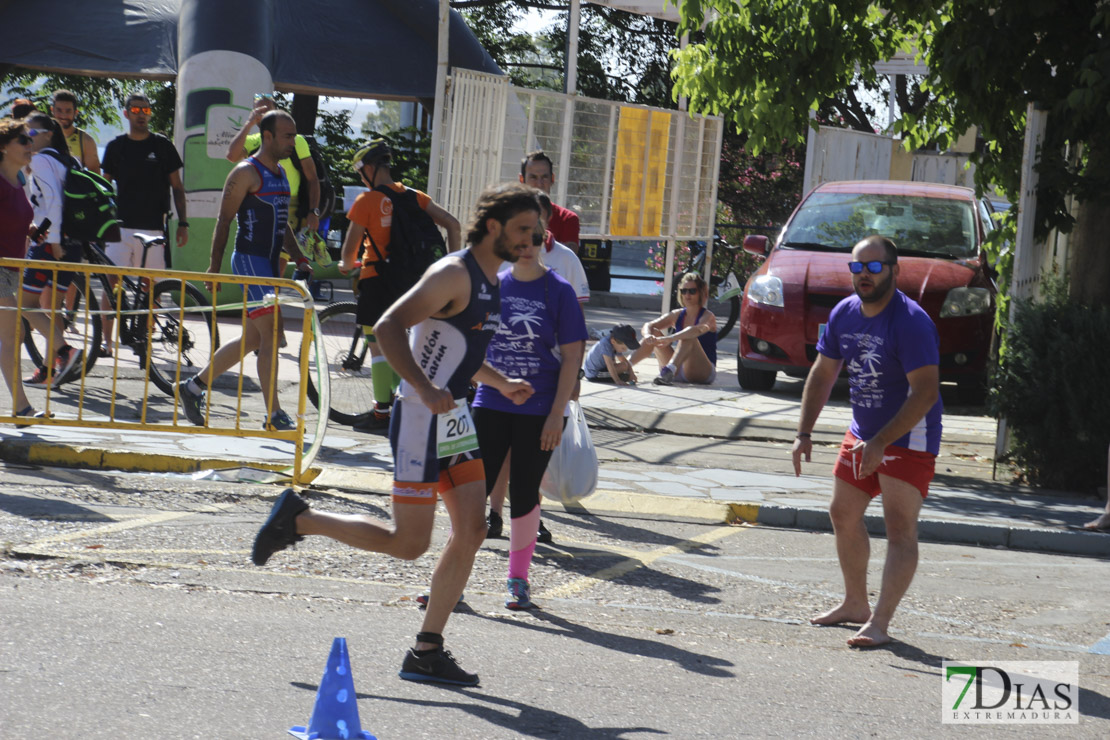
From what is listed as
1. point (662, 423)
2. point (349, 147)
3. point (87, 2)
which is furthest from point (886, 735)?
point (349, 147)

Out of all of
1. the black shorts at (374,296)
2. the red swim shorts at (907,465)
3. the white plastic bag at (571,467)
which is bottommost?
the white plastic bag at (571,467)

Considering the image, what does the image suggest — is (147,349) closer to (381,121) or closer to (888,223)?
(888,223)

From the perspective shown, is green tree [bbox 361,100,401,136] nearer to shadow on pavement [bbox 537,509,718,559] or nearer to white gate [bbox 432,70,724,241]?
white gate [bbox 432,70,724,241]

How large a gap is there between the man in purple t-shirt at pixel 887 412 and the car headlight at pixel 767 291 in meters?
6.68

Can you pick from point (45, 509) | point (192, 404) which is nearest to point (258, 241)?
point (192, 404)

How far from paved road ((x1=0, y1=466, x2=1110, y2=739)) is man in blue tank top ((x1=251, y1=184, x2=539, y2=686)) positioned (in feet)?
1.31

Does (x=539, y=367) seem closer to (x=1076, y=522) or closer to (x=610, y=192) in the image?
(x=1076, y=522)

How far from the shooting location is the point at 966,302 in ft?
39.2

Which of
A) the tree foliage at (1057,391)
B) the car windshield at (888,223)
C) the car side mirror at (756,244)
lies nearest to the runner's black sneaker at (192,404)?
the tree foliage at (1057,391)

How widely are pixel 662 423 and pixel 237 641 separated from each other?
612cm

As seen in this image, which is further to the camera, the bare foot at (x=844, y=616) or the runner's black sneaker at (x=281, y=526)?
the bare foot at (x=844, y=616)

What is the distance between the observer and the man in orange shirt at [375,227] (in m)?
8.67

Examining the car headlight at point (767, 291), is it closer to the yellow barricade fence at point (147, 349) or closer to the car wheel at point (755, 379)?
the car wheel at point (755, 379)

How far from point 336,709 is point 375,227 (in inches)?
209
